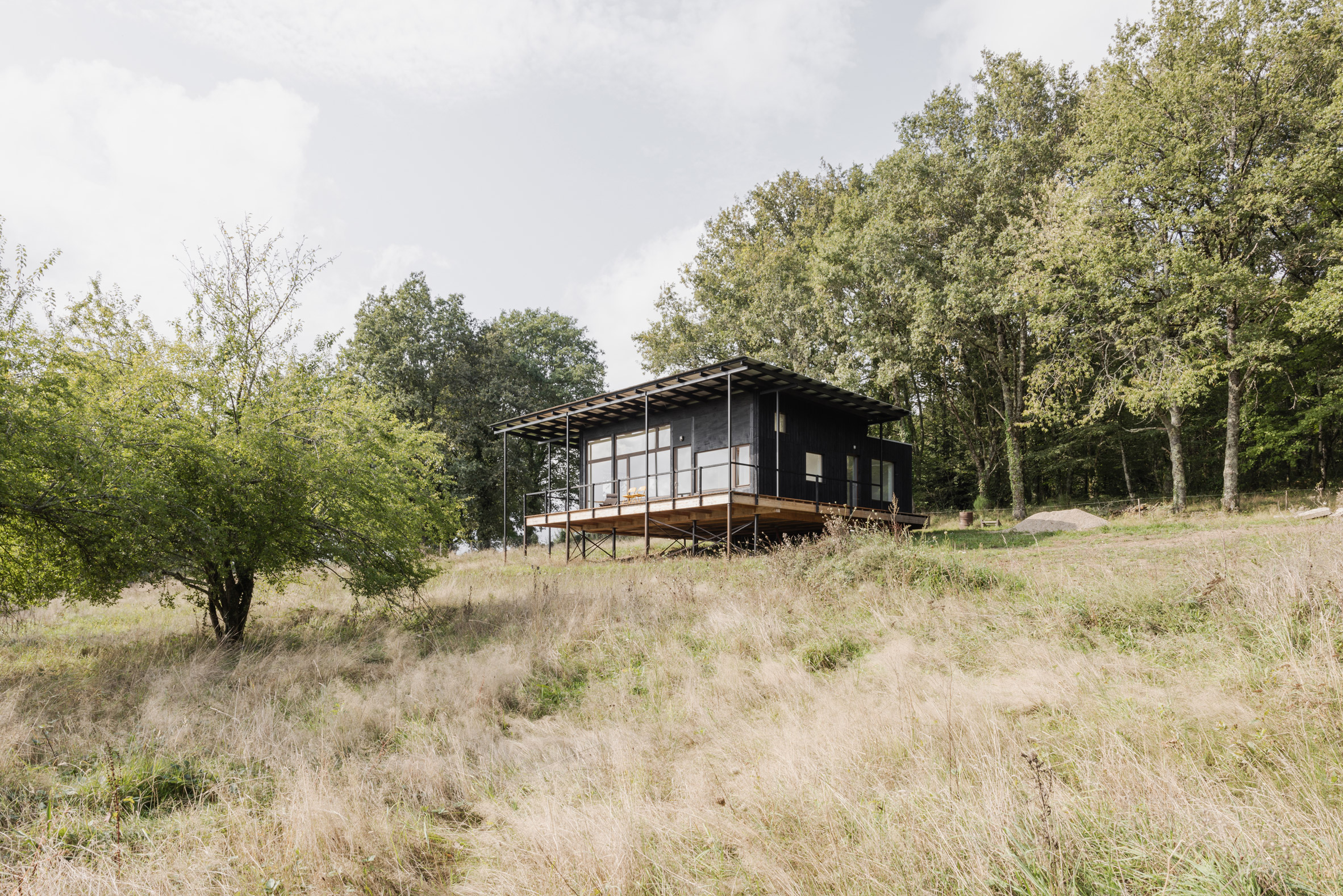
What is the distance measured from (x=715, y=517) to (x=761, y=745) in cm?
1258

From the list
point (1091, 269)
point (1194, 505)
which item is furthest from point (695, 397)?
point (1194, 505)

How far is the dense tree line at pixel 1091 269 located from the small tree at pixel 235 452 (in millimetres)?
17815

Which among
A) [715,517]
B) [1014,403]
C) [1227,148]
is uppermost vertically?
[1227,148]

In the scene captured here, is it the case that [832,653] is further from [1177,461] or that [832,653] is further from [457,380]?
[457,380]

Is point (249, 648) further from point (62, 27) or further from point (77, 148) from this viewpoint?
point (62, 27)

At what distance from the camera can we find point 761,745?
493 centimetres

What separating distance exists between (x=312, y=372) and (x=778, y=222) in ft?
89.9

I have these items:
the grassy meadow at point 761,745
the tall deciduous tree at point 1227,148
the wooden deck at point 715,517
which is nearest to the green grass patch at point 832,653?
the grassy meadow at point 761,745

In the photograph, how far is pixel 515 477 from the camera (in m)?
32.1

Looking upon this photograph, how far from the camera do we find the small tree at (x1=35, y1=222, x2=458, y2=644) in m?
8.87

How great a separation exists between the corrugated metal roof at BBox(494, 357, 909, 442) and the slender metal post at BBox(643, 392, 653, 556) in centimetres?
44

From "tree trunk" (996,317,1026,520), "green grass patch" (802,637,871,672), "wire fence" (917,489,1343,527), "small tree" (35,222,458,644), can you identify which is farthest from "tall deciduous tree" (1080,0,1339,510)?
"small tree" (35,222,458,644)

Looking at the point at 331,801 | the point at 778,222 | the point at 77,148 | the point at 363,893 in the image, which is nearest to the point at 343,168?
the point at 77,148

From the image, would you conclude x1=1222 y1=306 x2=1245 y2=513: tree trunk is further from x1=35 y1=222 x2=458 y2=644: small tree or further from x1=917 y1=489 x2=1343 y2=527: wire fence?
x1=35 y1=222 x2=458 y2=644: small tree
